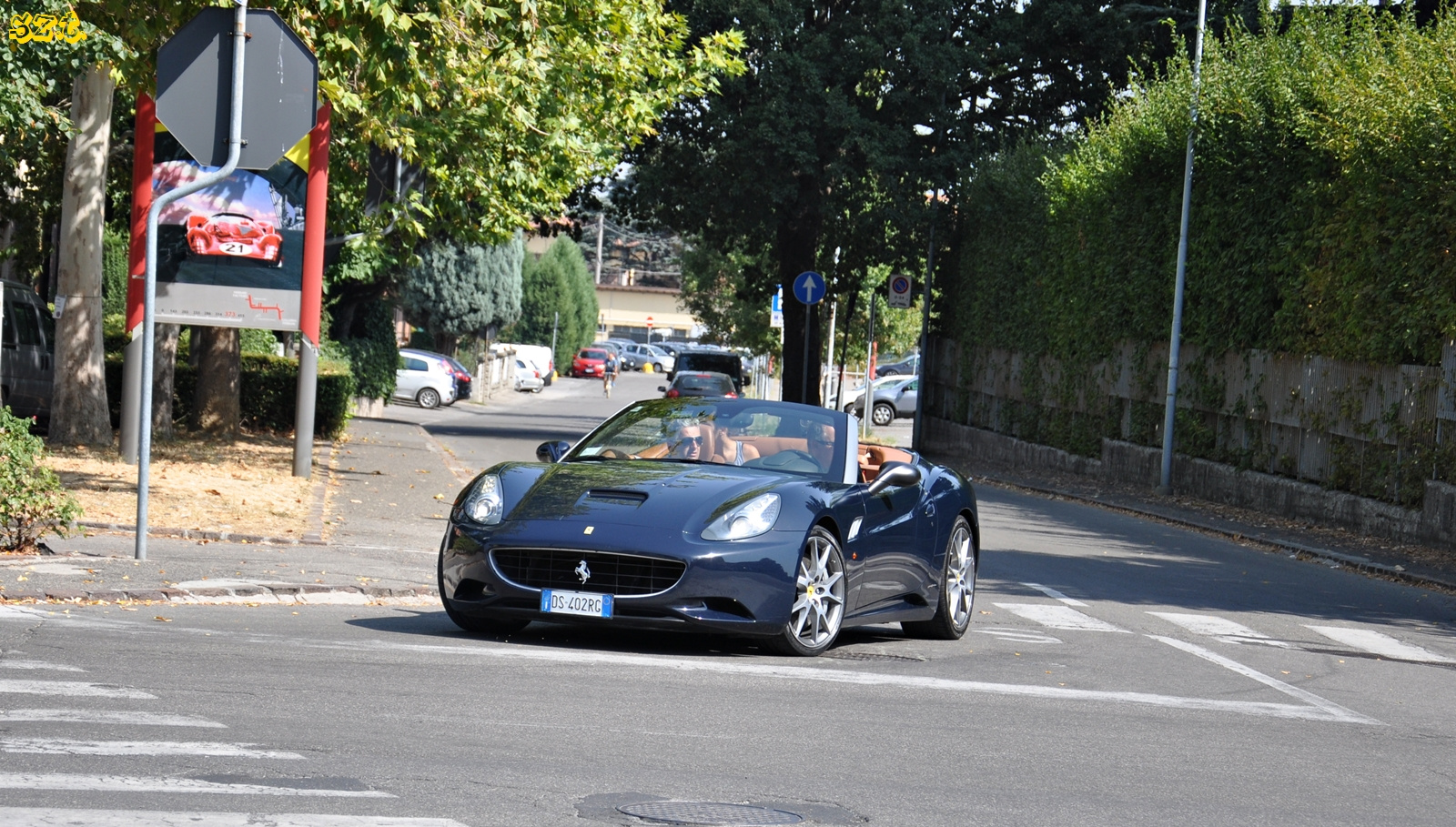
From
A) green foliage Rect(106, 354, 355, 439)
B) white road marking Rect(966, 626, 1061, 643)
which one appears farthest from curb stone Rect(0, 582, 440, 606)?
green foliage Rect(106, 354, 355, 439)

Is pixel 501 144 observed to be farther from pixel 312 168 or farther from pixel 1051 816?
pixel 1051 816

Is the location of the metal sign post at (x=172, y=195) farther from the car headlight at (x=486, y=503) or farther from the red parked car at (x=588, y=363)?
the red parked car at (x=588, y=363)

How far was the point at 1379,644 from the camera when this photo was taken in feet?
38.2

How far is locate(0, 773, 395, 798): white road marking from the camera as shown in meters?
5.25

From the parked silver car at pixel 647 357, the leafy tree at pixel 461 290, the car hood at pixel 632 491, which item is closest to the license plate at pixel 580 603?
the car hood at pixel 632 491

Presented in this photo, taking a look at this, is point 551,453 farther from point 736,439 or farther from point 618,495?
point 618,495

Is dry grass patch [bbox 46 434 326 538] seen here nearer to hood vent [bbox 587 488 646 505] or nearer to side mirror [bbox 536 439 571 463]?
side mirror [bbox 536 439 571 463]

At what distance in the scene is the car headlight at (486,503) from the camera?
29.3 feet

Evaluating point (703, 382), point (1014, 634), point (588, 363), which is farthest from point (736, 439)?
point (588, 363)

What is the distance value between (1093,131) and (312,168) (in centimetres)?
1607

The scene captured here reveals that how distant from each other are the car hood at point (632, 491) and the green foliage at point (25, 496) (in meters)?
3.18

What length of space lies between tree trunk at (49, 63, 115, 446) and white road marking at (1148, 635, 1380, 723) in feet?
45.3

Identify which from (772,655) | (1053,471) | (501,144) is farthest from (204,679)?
(1053,471)

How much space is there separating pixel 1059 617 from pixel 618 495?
433 centimetres
